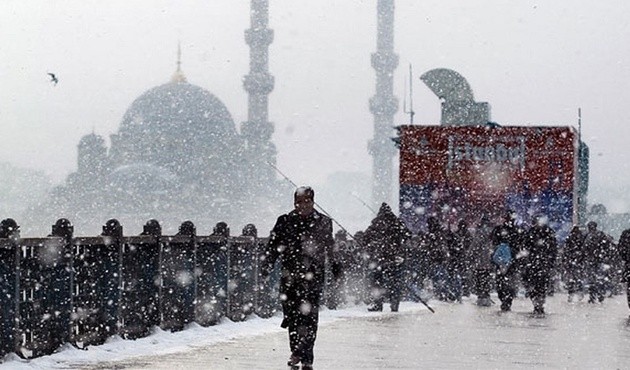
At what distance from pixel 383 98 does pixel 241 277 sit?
153144mm

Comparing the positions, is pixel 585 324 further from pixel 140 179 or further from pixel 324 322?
pixel 140 179

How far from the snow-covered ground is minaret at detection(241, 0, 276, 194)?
130 metres

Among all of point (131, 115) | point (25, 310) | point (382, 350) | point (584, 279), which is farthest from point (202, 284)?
point (131, 115)

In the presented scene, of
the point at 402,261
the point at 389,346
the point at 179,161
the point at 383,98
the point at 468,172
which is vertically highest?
the point at 383,98

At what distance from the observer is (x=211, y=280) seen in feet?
52.2

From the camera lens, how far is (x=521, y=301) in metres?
26.4

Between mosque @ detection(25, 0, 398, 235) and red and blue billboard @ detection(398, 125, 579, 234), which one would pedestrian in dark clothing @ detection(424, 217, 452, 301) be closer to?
red and blue billboard @ detection(398, 125, 579, 234)

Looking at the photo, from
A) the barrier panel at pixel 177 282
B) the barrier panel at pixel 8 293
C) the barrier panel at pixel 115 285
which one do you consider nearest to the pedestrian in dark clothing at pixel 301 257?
the barrier panel at pixel 115 285

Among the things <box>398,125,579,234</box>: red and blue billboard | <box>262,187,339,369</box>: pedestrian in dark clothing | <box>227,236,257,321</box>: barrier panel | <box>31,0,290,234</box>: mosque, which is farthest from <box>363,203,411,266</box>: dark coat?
<box>31,0,290,234</box>: mosque

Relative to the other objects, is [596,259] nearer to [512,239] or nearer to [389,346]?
[512,239]

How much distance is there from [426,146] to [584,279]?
16.7 ft

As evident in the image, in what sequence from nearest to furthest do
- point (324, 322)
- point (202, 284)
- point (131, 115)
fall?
1. point (202, 284)
2. point (324, 322)
3. point (131, 115)

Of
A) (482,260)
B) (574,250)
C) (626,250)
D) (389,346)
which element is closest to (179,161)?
(574,250)

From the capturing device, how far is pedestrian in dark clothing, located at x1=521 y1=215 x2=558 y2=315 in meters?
20.8
